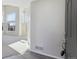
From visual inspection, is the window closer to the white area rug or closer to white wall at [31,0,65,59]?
the white area rug

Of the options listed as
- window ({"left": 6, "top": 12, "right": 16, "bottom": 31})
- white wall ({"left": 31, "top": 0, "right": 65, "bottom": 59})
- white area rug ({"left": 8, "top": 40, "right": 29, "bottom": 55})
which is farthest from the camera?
window ({"left": 6, "top": 12, "right": 16, "bottom": 31})

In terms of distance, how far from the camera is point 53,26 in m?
4.04

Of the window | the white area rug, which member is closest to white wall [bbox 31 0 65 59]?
the white area rug

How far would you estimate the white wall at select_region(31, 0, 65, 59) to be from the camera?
378cm

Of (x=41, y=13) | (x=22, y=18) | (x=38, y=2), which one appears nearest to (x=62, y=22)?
(x=41, y=13)

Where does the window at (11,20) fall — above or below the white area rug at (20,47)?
Result: above

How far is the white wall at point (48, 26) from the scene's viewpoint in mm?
3775

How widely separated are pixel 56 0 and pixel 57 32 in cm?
118

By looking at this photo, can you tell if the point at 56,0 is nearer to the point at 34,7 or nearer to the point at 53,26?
the point at 53,26

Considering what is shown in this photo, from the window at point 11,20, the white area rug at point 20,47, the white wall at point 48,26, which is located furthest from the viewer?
the window at point 11,20

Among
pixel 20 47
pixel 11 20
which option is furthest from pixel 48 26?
pixel 11 20

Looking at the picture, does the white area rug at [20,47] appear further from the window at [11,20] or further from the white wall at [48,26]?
the window at [11,20]

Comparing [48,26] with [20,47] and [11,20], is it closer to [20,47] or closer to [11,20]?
[20,47]

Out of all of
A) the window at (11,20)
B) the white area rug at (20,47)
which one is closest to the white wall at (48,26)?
the white area rug at (20,47)
